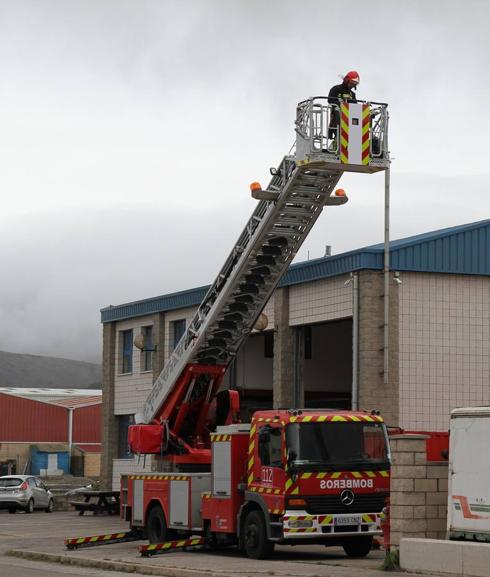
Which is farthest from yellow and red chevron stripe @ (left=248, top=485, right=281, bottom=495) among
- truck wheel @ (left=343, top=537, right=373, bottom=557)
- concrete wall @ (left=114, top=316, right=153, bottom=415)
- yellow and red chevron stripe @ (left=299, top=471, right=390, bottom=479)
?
concrete wall @ (left=114, top=316, right=153, bottom=415)

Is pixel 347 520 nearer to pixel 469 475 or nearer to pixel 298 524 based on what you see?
pixel 298 524

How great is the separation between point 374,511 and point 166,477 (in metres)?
4.82

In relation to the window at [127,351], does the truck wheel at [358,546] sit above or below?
below

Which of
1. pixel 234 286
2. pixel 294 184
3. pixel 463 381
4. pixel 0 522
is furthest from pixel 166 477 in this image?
pixel 0 522

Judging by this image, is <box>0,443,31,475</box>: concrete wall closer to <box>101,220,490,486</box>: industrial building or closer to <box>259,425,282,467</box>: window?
<box>101,220,490,486</box>: industrial building

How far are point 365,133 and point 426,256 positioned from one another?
1070 cm

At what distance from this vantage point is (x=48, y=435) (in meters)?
78.8

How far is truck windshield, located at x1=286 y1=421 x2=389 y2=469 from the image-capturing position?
65.3ft

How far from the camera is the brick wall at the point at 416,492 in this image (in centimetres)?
1753

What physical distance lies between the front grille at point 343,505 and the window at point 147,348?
22.9 metres

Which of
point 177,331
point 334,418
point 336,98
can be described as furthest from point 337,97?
point 177,331

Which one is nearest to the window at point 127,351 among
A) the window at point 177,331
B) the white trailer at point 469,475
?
the window at point 177,331

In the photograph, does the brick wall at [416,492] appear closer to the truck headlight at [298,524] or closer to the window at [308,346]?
the truck headlight at [298,524]

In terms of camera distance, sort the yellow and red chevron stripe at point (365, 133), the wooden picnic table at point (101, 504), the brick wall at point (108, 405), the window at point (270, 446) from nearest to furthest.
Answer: the window at point (270, 446) < the yellow and red chevron stripe at point (365, 133) < the wooden picnic table at point (101, 504) < the brick wall at point (108, 405)
